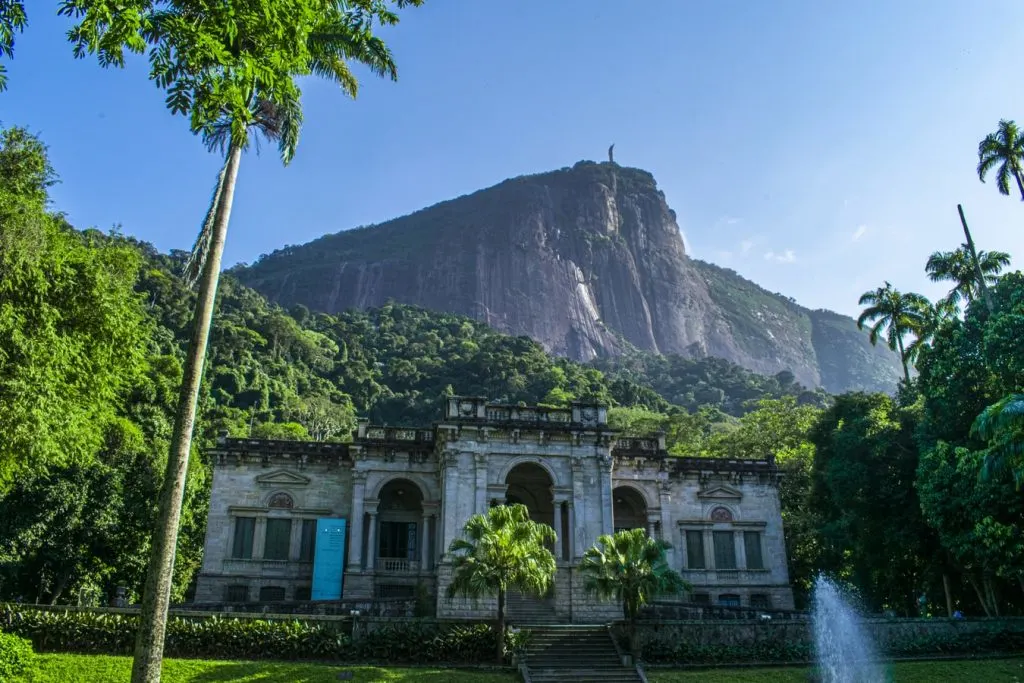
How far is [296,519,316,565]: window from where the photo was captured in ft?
111

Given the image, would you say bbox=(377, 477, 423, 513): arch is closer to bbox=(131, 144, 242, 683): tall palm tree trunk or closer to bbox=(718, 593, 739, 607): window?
bbox=(718, 593, 739, 607): window

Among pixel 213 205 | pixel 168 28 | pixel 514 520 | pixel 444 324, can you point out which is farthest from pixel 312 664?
pixel 444 324

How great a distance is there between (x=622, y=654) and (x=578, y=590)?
5775mm

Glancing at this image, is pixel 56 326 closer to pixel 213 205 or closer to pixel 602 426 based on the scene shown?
pixel 213 205

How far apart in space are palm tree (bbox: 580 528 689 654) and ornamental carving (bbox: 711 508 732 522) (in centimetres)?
1359

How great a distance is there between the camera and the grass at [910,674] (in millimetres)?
22266

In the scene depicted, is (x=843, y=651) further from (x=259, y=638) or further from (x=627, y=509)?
(x=259, y=638)

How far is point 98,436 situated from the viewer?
26547mm

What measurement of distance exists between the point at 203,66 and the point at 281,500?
27.0 metres

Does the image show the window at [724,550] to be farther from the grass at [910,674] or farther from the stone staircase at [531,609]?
the grass at [910,674]

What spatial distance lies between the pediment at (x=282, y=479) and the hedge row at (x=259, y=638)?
1214 cm

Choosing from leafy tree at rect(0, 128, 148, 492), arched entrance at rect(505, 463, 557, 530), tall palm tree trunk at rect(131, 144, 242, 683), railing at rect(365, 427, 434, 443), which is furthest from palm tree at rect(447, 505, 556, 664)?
leafy tree at rect(0, 128, 148, 492)

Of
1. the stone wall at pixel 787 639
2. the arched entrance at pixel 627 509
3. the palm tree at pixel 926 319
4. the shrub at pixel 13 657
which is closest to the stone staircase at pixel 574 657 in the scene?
the stone wall at pixel 787 639

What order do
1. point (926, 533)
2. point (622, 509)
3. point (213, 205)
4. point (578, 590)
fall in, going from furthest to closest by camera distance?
point (622, 509)
point (926, 533)
point (578, 590)
point (213, 205)
